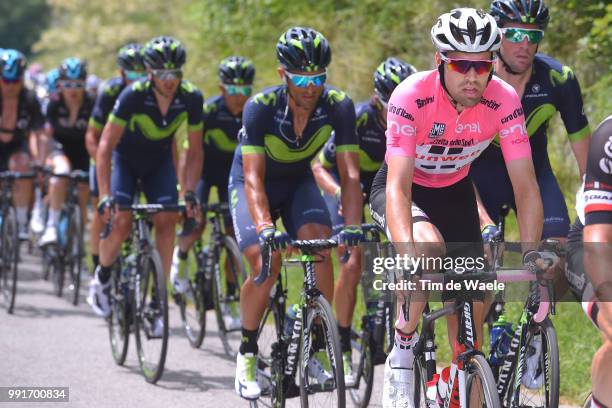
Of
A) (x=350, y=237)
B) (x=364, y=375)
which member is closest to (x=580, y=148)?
(x=350, y=237)

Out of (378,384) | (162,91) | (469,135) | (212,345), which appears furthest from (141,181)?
(469,135)

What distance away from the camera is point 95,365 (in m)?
8.37

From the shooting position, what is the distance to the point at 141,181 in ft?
29.6

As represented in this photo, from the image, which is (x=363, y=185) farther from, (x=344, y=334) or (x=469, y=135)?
(x=469, y=135)

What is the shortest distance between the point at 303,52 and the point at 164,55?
8.07ft

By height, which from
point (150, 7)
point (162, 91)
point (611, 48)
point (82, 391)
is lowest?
point (82, 391)

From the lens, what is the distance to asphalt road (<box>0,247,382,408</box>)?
7355 millimetres

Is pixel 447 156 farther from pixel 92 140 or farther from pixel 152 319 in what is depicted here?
pixel 92 140

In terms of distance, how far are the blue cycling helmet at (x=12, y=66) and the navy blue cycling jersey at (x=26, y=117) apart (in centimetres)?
23

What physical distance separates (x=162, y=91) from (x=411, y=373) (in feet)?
13.7

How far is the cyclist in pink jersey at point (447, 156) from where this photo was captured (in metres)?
4.85

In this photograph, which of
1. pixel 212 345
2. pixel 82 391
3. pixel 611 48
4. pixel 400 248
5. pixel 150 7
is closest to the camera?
pixel 400 248

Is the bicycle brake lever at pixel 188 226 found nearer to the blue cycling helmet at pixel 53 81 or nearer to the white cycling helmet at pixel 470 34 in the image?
the blue cycling helmet at pixel 53 81

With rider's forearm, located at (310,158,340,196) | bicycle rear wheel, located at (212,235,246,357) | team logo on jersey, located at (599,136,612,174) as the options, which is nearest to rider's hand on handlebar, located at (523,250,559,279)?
team logo on jersey, located at (599,136,612,174)
